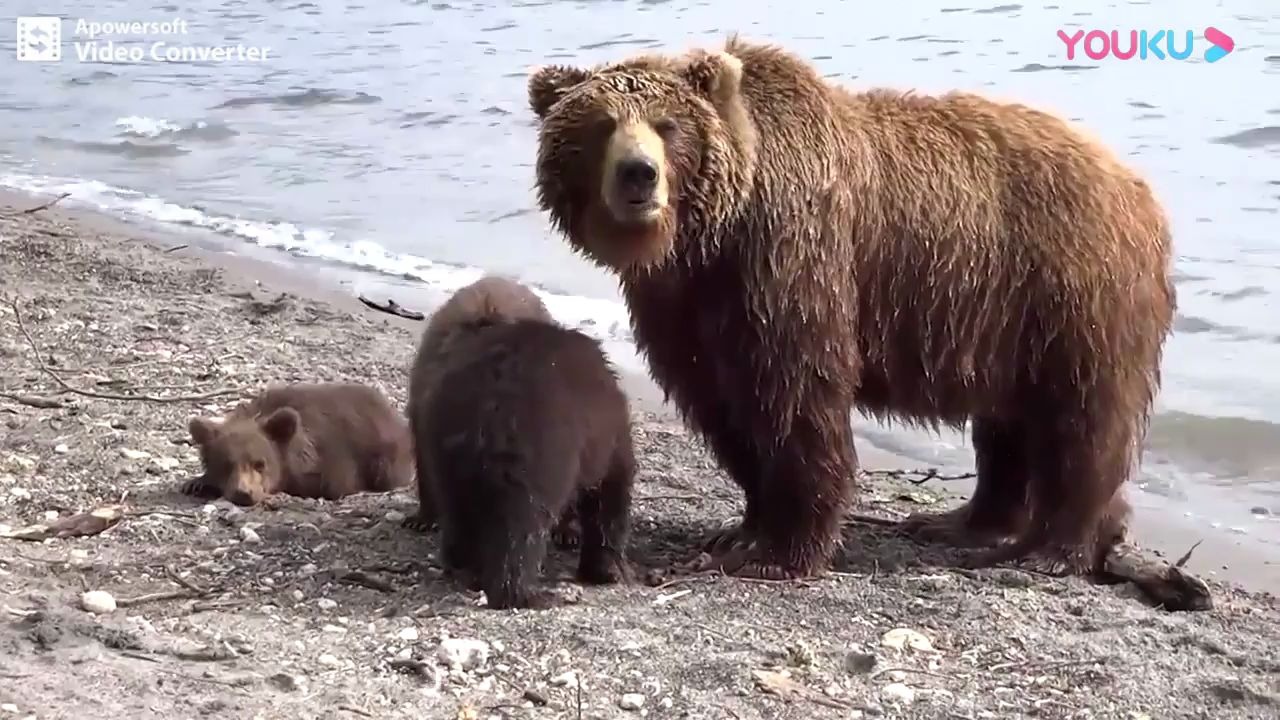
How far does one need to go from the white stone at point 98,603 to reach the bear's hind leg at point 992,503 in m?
3.24

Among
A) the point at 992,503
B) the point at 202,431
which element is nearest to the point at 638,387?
the point at 992,503

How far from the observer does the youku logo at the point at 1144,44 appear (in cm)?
1633

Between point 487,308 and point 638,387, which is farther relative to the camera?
point 638,387

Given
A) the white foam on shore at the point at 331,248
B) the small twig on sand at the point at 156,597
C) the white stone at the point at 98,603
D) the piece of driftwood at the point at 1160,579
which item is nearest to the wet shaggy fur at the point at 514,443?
the small twig on sand at the point at 156,597

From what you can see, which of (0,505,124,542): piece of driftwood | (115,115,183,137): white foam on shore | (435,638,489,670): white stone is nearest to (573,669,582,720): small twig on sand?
(435,638,489,670): white stone

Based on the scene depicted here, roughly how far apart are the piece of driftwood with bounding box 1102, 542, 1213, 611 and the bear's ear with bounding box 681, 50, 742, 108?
2.38 metres

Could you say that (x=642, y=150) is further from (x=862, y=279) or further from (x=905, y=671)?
(x=905, y=671)

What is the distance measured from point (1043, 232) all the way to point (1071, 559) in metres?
1.28

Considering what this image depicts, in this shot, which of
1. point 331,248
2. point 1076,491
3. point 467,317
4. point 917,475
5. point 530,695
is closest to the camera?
point 530,695

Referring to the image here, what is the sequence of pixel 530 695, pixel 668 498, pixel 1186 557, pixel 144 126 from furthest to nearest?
pixel 144 126 < pixel 668 498 < pixel 1186 557 < pixel 530 695

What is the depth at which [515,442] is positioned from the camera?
5082 mm

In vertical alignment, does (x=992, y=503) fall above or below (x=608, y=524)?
below

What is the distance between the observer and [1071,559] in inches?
242

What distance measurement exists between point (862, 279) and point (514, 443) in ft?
4.95
